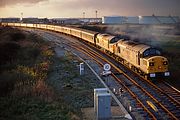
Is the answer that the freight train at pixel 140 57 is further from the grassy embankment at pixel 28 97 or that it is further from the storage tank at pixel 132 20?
the storage tank at pixel 132 20

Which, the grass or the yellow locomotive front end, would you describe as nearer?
the grass

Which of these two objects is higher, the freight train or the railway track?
the freight train

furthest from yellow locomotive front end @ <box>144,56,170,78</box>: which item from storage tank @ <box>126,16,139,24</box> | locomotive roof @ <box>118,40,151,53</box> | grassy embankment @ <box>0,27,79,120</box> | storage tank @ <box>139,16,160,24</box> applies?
storage tank @ <box>126,16,139,24</box>

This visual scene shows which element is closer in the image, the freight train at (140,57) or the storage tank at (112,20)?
the freight train at (140,57)

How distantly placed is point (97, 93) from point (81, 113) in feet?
4.95

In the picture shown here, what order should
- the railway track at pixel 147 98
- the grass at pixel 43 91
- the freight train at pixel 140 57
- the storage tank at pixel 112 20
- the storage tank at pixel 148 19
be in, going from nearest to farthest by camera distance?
the grass at pixel 43 91 < the railway track at pixel 147 98 < the freight train at pixel 140 57 < the storage tank at pixel 148 19 < the storage tank at pixel 112 20

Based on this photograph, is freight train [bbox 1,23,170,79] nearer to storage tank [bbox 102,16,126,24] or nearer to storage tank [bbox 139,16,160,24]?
storage tank [bbox 139,16,160,24]

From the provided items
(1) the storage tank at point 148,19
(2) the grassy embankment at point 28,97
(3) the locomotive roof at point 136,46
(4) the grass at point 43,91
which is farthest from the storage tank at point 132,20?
(2) the grassy embankment at point 28,97

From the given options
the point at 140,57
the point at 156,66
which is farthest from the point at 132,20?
the point at 156,66

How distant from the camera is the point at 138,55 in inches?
1048

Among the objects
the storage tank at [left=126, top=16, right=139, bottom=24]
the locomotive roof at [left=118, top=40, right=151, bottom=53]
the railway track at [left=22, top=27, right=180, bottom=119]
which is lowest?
the railway track at [left=22, top=27, right=180, bottom=119]

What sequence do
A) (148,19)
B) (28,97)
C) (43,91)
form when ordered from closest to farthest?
(28,97) → (43,91) → (148,19)

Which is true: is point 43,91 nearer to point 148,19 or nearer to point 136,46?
point 136,46

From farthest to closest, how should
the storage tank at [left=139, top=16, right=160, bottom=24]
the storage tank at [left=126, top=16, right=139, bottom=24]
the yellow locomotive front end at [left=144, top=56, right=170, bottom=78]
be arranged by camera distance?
the storage tank at [left=126, top=16, right=139, bottom=24] → the storage tank at [left=139, top=16, right=160, bottom=24] → the yellow locomotive front end at [left=144, top=56, right=170, bottom=78]
